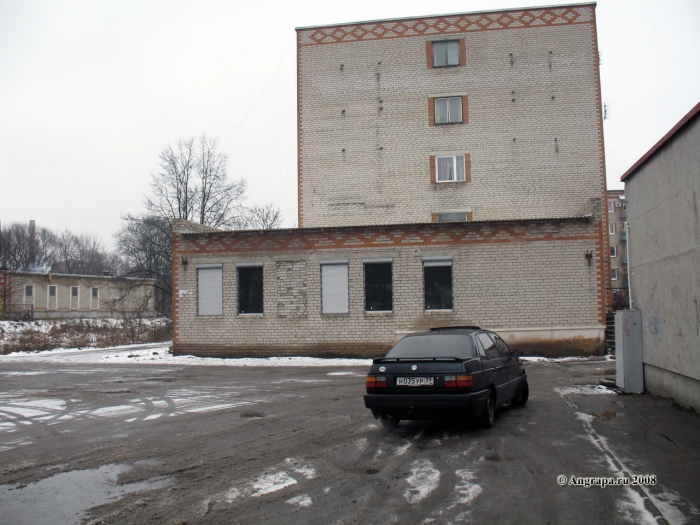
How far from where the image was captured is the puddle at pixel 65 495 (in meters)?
5.28

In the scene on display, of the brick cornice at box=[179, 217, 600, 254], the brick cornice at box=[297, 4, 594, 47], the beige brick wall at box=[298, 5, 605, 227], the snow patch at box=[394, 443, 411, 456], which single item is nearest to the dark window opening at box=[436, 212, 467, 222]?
the beige brick wall at box=[298, 5, 605, 227]

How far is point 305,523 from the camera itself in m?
4.95

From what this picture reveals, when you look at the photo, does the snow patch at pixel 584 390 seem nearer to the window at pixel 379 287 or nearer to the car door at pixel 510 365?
the car door at pixel 510 365

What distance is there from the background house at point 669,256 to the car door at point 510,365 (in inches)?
98.3

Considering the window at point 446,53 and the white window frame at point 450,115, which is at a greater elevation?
the window at point 446,53

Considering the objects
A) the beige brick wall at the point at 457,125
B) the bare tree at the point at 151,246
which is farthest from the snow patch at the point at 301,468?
the bare tree at the point at 151,246

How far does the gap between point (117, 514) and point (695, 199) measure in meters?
8.52

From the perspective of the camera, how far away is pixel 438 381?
8336 mm

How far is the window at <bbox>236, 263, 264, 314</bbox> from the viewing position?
74.0 ft

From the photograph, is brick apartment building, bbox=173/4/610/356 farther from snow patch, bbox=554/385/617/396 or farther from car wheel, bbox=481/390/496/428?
car wheel, bbox=481/390/496/428

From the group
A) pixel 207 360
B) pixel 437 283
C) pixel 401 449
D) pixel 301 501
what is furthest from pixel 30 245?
pixel 301 501

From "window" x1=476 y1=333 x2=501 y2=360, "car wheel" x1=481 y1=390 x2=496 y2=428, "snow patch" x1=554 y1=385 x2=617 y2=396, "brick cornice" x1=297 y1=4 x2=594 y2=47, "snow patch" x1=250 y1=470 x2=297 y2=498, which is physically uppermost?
"brick cornice" x1=297 y1=4 x2=594 y2=47

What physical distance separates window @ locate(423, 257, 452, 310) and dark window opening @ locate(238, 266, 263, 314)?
6.05 m

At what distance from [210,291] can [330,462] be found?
16680 millimetres
